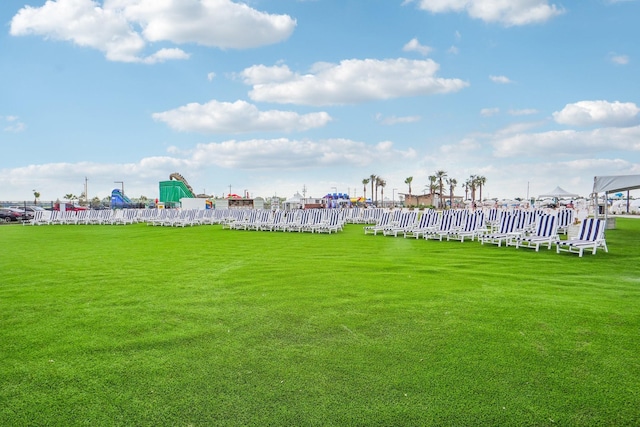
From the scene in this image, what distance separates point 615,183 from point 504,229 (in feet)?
21.9

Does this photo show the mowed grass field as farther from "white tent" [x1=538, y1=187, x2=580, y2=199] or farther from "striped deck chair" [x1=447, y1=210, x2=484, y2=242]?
"white tent" [x1=538, y1=187, x2=580, y2=199]

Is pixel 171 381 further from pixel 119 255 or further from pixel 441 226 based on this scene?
pixel 441 226

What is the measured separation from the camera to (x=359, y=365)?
355cm

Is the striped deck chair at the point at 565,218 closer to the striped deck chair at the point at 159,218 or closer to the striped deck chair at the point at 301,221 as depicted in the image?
the striped deck chair at the point at 301,221

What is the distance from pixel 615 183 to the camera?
1648 centimetres

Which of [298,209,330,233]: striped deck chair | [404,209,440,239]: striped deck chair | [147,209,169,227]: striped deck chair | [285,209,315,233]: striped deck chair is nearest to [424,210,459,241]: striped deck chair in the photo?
[404,209,440,239]: striped deck chair

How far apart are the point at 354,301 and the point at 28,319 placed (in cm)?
376

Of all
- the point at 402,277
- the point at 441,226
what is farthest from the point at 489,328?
the point at 441,226

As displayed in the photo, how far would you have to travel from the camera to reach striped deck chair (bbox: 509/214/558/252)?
1120 cm

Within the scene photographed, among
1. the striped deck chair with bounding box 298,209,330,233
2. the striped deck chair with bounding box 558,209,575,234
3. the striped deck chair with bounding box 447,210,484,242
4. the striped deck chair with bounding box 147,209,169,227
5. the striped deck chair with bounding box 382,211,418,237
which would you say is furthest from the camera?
the striped deck chair with bounding box 147,209,169,227

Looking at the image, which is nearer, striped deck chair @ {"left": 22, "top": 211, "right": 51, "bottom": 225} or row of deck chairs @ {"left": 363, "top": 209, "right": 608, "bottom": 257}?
row of deck chairs @ {"left": 363, "top": 209, "right": 608, "bottom": 257}

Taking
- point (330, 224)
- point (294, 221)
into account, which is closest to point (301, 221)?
point (294, 221)

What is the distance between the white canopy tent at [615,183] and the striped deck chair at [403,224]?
717 cm

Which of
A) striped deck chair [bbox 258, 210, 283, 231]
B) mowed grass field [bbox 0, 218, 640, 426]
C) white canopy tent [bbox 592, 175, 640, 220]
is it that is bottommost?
mowed grass field [bbox 0, 218, 640, 426]
